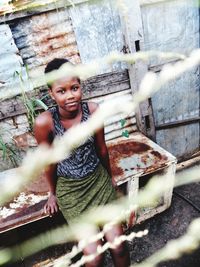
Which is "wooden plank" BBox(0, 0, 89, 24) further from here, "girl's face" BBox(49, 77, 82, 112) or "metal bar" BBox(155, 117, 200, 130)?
"metal bar" BBox(155, 117, 200, 130)

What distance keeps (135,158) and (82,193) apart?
3.11 ft

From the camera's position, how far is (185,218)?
3.38 metres

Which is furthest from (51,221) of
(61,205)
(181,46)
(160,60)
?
(181,46)

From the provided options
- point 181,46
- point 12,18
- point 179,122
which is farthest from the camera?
point 179,122

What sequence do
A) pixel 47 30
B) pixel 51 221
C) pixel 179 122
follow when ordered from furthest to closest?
pixel 179 122 → pixel 51 221 → pixel 47 30

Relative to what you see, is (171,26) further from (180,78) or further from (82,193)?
(82,193)

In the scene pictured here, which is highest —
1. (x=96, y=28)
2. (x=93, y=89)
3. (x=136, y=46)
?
(x=96, y=28)

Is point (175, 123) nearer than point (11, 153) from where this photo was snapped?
No

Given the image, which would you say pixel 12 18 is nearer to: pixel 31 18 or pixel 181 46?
pixel 31 18

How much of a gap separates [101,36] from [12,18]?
0.94m

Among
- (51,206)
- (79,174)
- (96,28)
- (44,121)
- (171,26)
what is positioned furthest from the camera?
(171,26)

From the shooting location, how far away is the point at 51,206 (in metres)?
2.63

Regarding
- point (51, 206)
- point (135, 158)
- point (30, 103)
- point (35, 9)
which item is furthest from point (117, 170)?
point (35, 9)

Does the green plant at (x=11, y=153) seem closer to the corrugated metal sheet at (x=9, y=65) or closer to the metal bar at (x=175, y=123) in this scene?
the corrugated metal sheet at (x=9, y=65)
